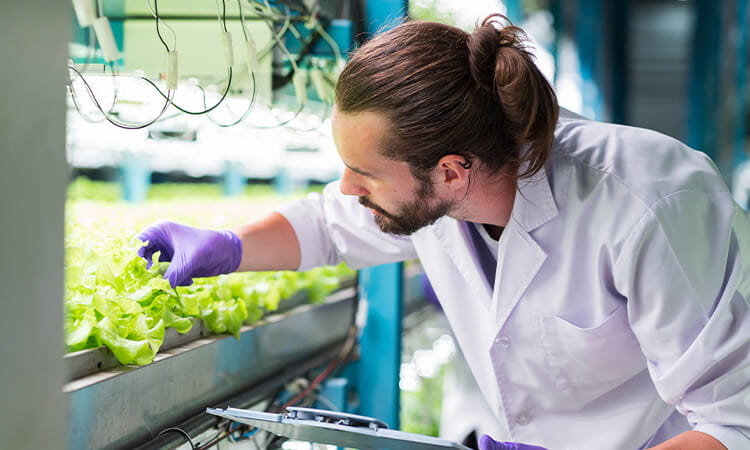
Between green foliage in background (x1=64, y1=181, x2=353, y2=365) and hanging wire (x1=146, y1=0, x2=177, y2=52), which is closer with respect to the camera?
green foliage in background (x1=64, y1=181, x2=353, y2=365)

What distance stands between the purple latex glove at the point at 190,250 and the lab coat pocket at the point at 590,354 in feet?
2.35

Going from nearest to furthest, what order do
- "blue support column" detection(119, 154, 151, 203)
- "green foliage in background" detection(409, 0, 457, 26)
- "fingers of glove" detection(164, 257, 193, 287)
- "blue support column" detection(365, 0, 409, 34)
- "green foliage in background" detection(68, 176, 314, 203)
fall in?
"fingers of glove" detection(164, 257, 193, 287)
"blue support column" detection(365, 0, 409, 34)
"green foliage in background" detection(409, 0, 457, 26)
"green foliage in background" detection(68, 176, 314, 203)
"blue support column" detection(119, 154, 151, 203)

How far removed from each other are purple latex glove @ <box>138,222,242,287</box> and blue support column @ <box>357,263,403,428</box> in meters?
0.93

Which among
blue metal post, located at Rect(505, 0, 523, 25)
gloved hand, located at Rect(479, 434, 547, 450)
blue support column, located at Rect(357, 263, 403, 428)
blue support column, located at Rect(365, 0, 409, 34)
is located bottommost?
blue support column, located at Rect(357, 263, 403, 428)

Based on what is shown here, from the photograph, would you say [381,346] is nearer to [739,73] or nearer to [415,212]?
[415,212]

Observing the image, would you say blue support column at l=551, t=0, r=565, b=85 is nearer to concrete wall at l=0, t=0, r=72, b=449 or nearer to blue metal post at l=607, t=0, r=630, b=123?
blue metal post at l=607, t=0, r=630, b=123

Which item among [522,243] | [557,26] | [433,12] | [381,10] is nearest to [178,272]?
[522,243]

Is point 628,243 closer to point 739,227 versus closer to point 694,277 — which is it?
point 694,277

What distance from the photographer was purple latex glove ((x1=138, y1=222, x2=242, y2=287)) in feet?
5.18

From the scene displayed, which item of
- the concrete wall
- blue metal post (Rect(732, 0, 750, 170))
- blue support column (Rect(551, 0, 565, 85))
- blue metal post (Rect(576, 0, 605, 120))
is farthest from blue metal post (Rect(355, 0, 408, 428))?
blue metal post (Rect(732, 0, 750, 170))

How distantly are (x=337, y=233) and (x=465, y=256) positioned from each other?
15.1 inches

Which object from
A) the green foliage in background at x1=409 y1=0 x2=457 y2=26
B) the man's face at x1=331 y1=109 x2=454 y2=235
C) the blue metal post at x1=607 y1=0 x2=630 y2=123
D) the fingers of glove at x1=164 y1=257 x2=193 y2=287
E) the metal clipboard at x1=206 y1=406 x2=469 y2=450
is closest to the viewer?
the metal clipboard at x1=206 y1=406 x2=469 y2=450

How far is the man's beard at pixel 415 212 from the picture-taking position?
4.93ft

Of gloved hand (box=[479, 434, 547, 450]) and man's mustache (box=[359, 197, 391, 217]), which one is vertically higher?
man's mustache (box=[359, 197, 391, 217])
